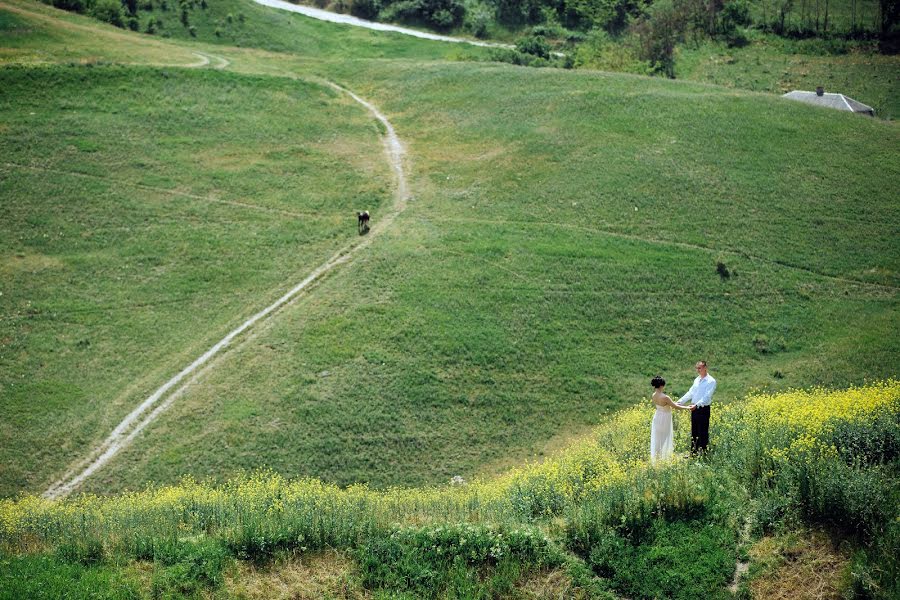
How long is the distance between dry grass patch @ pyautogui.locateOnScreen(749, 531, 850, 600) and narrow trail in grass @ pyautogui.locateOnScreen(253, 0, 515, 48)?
77.4 m

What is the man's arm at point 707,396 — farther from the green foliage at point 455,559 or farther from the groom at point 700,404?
the green foliage at point 455,559

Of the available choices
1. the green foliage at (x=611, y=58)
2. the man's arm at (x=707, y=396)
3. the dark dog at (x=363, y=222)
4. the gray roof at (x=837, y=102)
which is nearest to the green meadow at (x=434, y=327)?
the dark dog at (x=363, y=222)

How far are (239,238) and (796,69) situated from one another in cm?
6307

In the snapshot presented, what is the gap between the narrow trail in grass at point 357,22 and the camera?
9150cm

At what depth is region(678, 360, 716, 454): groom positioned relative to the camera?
20.9m

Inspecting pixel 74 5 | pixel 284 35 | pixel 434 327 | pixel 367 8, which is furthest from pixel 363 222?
pixel 367 8

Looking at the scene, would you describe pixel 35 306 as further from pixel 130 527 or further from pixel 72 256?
pixel 130 527

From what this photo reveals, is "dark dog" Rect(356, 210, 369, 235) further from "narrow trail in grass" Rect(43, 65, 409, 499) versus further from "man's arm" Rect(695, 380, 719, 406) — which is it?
"man's arm" Rect(695, 380, 719, 406)

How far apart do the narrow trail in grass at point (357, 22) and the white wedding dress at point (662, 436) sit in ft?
243

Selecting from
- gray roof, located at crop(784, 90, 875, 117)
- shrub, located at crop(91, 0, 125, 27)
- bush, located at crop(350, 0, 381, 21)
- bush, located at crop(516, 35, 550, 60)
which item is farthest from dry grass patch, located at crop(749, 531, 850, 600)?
bush, located at crop(350, 0, 381, 21)

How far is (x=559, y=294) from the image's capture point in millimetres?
38094

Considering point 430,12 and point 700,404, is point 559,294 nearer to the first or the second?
point 700,404

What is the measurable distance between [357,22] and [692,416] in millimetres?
85442

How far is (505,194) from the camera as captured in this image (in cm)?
4694
